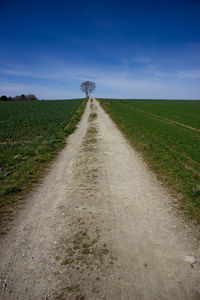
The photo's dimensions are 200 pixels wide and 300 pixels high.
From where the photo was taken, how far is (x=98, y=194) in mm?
6727

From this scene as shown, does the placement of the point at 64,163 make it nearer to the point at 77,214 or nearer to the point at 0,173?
the point at 0,173

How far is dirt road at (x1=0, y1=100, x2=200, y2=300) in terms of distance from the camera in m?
3.37

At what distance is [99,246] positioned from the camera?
4.35 metres

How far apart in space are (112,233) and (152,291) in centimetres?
170

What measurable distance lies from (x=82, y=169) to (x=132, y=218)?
435 centimetres

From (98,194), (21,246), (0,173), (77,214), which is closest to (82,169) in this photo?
(98,194)

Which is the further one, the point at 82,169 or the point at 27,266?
the point at 82,169

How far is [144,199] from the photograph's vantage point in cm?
647

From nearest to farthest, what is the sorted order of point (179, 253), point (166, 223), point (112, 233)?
1. point (179, 253)
2. point (112, 233)
3. point (166, 223)

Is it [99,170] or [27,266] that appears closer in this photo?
[27,266]

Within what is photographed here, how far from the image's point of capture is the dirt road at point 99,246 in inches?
133

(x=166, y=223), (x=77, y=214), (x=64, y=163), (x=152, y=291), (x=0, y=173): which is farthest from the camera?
(x=64, y=163)

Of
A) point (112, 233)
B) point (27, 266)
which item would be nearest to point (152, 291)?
point (112, 233)

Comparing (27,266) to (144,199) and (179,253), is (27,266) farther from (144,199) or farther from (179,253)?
(144,199)
